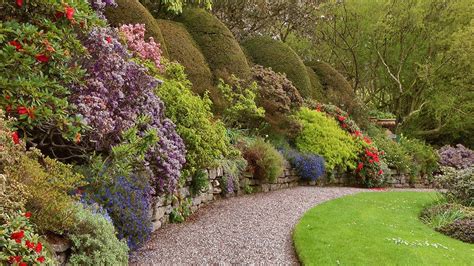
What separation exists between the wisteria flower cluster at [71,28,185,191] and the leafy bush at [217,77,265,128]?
196 inches

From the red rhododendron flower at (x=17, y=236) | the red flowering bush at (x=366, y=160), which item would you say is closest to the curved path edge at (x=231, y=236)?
the red rhododendron flower at (x=17, y=236)

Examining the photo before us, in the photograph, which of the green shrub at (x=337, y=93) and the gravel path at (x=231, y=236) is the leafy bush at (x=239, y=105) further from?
the green shrub at (x=337, y=93)

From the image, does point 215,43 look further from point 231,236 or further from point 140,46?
point 231,236

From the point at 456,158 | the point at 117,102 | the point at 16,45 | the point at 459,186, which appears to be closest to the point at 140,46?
the point at 117,102

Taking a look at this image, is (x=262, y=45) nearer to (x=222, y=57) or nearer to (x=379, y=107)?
(x=222, y=57)

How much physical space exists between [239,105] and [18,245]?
9041 millimetres

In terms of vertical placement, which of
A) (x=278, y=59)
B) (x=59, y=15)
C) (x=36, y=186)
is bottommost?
(x=36, y=186)

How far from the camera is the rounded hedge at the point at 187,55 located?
11906mm

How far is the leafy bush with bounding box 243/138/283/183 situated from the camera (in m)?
10.7

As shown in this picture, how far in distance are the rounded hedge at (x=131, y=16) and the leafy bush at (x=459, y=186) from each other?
25.2 feet

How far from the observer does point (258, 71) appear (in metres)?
14.5

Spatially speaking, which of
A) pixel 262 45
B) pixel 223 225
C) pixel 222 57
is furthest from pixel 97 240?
pixel 262 45

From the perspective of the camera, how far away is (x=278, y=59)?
1691cm

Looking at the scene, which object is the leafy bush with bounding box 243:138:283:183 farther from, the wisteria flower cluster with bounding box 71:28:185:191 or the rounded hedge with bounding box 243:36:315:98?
the rounded hedge with bounding box 243:36:315:98
